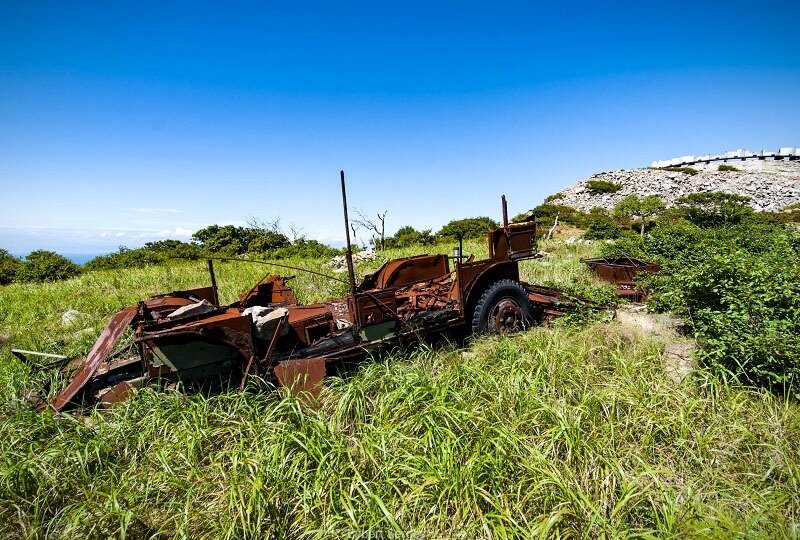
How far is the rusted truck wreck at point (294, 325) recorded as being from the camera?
3.40m

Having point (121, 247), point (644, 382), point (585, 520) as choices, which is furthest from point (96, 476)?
point (121, 247)

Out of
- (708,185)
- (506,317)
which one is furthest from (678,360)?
(708,185)

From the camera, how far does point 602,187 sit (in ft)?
128

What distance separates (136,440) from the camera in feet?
10.1

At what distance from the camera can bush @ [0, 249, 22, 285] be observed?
15.8 meters

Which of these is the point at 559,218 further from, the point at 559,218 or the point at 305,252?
the point at 305,252

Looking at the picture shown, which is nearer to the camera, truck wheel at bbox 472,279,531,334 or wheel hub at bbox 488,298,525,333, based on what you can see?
truck wheel at bbox 472,279,531,334

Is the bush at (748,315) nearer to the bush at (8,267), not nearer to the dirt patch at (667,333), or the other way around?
the dirt patch at (667,333)

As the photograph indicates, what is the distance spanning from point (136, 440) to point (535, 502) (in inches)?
125

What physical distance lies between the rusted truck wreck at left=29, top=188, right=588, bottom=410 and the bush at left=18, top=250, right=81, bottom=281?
1620cm

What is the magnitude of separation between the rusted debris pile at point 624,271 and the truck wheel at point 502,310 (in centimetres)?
341

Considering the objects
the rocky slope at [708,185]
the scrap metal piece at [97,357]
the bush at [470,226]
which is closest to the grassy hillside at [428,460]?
the scrap metal piece at [97,357]

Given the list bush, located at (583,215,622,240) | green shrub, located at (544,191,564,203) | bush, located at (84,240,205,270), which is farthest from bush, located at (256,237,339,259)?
green shrub, located at (544,191,564,203)

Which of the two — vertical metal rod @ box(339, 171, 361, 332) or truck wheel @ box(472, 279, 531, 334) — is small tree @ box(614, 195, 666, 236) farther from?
vertical metal rod @ box(339, 171, 361, 332)
